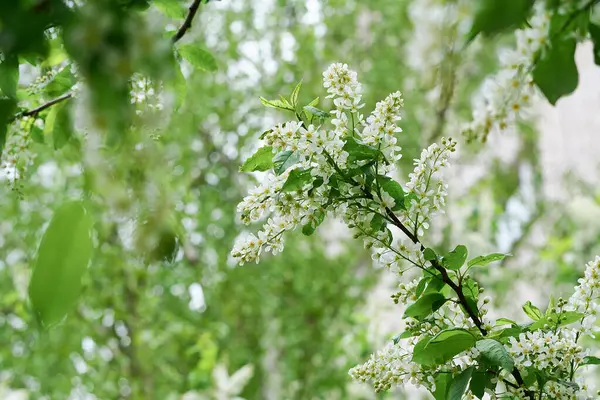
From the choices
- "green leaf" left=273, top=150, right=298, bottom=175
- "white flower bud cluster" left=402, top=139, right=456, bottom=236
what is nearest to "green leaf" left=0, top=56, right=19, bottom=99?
"green leaf" left=273, top=150, right=298, bottom=175

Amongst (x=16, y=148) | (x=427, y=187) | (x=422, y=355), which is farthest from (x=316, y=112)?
(x=16, y=148)

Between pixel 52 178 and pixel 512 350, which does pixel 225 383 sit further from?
pixel 512 350

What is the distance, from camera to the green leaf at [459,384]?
569 mm

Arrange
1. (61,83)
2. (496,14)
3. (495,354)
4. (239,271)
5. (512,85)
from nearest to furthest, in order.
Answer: (496,14), (512,85), (495,354), (61,83), (239,271)

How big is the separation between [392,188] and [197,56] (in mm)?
262

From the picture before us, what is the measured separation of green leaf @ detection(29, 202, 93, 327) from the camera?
0.23 meters

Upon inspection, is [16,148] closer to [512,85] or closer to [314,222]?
[314,222]

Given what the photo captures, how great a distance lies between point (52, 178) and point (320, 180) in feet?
7.13

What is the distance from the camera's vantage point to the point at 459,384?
58 cm

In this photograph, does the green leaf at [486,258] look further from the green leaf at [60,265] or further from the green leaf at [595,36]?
the green leaf at [60,265]

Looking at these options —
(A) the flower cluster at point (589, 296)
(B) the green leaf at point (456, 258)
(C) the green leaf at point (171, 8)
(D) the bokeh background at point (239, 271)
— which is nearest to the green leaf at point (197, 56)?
(C) the green leaf at point (171, 8)

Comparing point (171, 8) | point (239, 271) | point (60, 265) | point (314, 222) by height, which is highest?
point (239, 271)

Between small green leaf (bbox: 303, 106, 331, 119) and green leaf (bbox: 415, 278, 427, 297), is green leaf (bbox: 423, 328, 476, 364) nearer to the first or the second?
green leaf (bbox: 415, 278, 427, 297)

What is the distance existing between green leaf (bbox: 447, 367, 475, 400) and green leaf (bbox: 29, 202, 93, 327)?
413 millimetres
